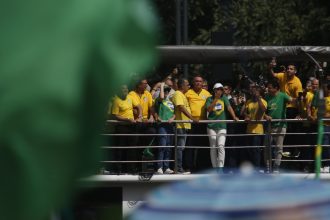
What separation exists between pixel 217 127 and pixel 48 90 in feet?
41.4

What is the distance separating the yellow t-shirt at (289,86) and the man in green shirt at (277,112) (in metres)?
0.20

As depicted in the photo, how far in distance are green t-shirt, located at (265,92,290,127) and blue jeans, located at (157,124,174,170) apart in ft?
4.56

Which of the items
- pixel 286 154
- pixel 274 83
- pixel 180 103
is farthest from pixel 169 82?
pixel 286 154

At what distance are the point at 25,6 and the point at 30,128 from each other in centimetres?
18

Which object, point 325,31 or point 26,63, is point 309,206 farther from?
point 325,31

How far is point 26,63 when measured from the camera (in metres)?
1.53

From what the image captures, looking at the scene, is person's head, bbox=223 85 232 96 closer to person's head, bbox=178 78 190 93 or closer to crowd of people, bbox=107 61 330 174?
crowd of people, bbox=107 61 330 174

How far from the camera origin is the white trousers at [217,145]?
14.1m

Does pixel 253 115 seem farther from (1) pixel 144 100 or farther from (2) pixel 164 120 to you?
(1) pixel 144 100

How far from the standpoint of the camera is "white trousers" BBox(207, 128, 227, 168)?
14.1 meters

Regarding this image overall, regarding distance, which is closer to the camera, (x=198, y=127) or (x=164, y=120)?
(x=164, y=120)

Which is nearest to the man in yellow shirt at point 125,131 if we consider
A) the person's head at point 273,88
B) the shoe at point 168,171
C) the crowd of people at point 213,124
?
the crowd of people at point 213,124

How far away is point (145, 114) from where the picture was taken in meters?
13.9

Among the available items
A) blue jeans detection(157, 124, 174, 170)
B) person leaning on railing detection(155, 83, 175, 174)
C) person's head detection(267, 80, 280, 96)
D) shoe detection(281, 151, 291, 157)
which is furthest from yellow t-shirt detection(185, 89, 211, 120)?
shoe detection(281, 151, 291, 157)
